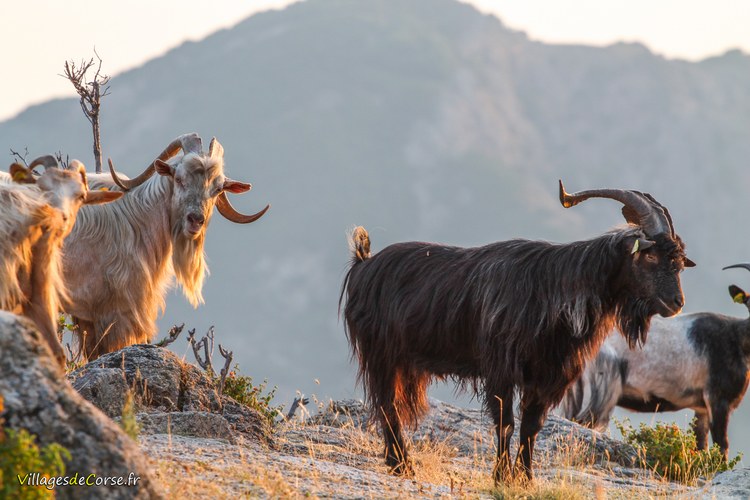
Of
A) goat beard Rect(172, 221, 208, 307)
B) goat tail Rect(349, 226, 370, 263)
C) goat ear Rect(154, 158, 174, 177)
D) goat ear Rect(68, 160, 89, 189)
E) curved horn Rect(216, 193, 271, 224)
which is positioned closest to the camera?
goat ear Rect(68, 160, 89, 189)

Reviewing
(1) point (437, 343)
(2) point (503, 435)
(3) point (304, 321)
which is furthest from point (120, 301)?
(3) point (304, 321)

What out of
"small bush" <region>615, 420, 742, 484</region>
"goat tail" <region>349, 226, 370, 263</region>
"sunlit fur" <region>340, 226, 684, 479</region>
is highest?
"goat tail" <region>349, 226, 370, 263</region>

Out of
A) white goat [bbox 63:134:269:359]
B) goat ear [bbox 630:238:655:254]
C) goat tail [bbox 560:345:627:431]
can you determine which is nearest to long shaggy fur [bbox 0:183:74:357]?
white goat [bbox 63:134:269:359]

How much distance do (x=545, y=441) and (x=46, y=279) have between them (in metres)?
6.03

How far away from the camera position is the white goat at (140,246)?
30.4 feet

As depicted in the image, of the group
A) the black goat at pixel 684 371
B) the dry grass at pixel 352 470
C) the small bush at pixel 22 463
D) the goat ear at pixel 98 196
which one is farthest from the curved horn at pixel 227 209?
the small bush at pixel 22 463

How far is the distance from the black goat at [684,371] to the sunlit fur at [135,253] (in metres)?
6.00

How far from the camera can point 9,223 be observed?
555cm

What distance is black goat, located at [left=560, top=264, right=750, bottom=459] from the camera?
45.5 feet

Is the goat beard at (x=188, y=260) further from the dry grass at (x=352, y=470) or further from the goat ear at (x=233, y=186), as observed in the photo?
the dry grass at (x=352, y=470)

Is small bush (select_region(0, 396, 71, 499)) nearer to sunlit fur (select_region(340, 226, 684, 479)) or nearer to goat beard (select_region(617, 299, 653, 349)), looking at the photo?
sunlit fur (select_region(340, 226, 684, 479))

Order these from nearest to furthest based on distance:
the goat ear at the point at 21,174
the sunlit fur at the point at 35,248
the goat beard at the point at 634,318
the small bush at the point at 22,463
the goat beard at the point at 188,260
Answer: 1. the small bush at the point at 22,463
2. the sunlit fur at the point at 35,248
3. the goat ear at the point at 21,174
4. the goat beard at the point at 634,318
5. the goat beard at the point at 188,260

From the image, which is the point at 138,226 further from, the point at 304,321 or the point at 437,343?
the point at 304,321

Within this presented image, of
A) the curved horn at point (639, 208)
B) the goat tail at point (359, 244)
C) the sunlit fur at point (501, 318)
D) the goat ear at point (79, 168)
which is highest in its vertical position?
the curved horn at point (639, 208)
